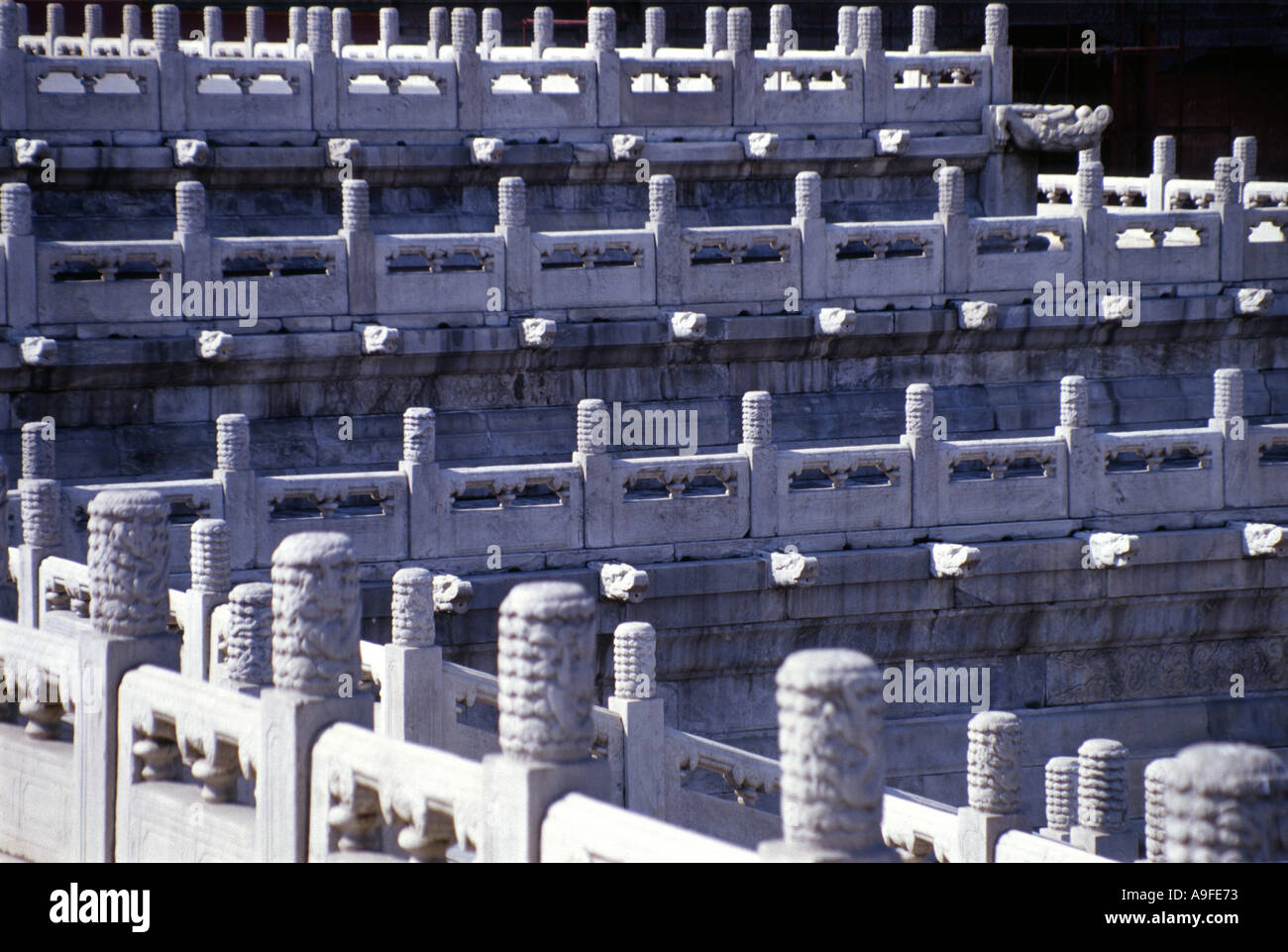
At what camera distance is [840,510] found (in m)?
14.4

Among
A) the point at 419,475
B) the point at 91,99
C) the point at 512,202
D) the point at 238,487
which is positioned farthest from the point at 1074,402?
the point at 91,99

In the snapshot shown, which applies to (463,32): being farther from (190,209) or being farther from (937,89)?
(937,89)

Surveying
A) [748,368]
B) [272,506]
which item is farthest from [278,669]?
[748,368]

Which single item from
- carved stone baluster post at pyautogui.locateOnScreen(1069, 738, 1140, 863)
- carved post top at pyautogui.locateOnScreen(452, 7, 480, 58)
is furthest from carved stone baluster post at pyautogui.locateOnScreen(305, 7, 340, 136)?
carved stone baluster post at pyautogui.locateOnScreen(1069, 738, 1140, 863)

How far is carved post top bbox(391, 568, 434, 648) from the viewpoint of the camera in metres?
11.0

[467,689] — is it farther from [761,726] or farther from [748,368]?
[748,368]

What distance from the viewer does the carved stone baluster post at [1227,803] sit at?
5156mm

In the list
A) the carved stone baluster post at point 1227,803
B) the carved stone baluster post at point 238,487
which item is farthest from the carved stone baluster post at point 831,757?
the carved stone baluster post at point 238,487

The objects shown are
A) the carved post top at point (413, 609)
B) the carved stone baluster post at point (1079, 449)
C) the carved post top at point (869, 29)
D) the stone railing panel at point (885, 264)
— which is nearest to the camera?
the carved post top at point (413, 609)

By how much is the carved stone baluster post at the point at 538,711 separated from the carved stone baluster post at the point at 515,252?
9104mm

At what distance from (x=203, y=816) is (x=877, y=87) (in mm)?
11824

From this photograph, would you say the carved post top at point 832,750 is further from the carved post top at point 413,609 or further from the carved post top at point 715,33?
the carved post top at point 715,33

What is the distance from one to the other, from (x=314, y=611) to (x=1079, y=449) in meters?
8.60

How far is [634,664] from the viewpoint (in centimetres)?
1177
